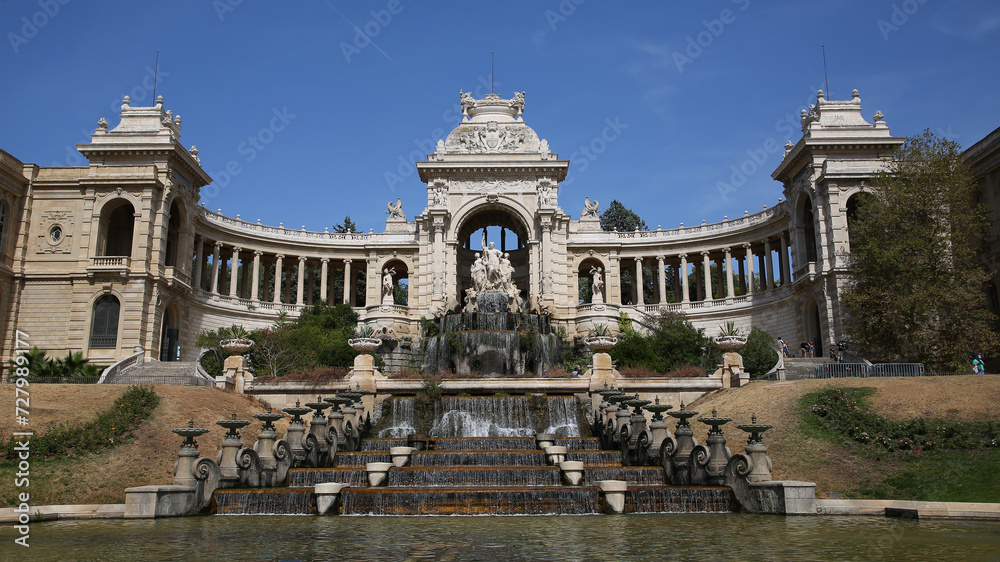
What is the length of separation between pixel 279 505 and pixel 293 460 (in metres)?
4.13

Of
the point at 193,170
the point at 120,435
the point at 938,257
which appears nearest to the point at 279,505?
the point at 120,435

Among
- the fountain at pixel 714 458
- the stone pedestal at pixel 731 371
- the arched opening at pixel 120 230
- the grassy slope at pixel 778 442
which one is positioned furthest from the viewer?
the arched opening at pixel 120 230

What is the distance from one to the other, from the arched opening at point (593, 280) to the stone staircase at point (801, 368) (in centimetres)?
1706

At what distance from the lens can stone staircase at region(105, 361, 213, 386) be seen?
34.9m

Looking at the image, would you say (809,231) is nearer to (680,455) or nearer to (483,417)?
(483,417)

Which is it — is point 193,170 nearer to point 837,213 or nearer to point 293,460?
point 293,460

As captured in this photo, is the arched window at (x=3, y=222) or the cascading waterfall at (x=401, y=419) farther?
the arched window at (x=3, y=222)

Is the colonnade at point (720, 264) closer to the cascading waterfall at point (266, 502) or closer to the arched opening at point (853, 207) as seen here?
the arched opening at point (853, 207)

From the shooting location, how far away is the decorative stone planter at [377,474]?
1930cm

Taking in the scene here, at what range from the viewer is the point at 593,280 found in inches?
2280

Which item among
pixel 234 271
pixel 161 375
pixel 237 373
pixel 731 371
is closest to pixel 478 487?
pixel 731 371

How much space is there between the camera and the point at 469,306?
48375 millimetres

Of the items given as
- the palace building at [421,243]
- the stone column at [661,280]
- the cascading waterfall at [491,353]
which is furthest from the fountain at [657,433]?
the stone column at [661,280]

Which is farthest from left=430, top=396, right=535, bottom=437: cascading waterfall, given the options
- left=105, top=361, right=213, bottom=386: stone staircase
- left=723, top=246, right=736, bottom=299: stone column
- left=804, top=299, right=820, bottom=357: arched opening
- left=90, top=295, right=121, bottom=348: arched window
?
left=723, top=246, right=736, bottom=299: stone column
